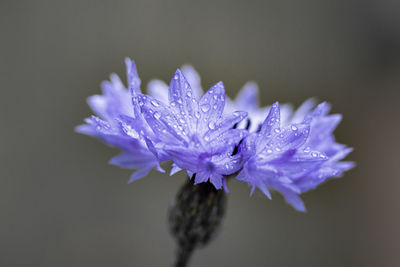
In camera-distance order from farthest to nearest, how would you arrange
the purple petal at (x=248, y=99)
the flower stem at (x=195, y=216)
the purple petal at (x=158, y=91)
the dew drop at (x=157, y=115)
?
the purple petal at (x=248, y=99)
the purple petal at (x=158, y=91)
the flower stem at (x=195, y=216)
the dew drop at (x=157, y=115)

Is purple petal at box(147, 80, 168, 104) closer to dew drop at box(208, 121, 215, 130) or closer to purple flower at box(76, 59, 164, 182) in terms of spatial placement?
purple flower at box(76, 59, 164, 182)

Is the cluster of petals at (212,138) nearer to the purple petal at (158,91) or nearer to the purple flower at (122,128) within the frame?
the purple flower at (122,128)

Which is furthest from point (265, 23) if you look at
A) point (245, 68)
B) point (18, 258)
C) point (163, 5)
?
point (18, 258)

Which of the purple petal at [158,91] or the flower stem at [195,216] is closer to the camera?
the flower stem at [195,216]

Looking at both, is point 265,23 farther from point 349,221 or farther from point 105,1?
point 349,221

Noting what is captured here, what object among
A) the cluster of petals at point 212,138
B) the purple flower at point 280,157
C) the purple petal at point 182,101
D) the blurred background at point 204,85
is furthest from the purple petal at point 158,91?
the blurred background at point 204,85
